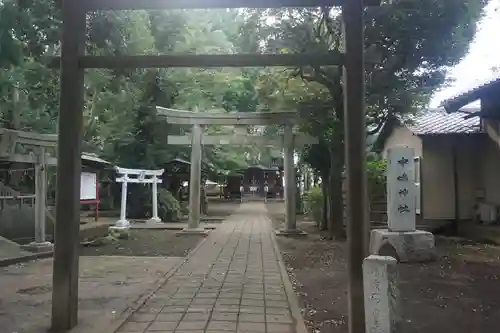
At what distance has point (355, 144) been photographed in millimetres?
5539

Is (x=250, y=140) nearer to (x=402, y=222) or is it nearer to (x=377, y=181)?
(x=377, y=181)

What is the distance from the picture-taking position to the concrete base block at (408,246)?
10258mm

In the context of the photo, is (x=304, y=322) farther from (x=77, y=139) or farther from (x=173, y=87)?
(x=173, y=87)

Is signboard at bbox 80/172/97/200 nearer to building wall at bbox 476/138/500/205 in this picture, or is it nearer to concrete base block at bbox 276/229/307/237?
concrete base block at bbox 276/229/307/237

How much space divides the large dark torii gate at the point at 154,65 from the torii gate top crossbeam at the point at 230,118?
414 inches

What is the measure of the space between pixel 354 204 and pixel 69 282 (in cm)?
333

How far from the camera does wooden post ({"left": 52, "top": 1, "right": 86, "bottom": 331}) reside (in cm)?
563

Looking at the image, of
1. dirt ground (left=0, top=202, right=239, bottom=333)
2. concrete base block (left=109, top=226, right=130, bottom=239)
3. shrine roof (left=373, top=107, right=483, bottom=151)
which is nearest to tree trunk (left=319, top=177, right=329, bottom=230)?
shrine roof (left=373, top=107, right=483, bottom=151)

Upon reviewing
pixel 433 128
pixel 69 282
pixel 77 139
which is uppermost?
pixel 433 128

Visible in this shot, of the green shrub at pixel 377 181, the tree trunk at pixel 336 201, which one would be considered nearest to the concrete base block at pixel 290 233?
the tree trunk at pixel 336 201

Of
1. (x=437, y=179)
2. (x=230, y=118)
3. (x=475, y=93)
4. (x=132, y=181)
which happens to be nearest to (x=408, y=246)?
A: (x=475, y=93)

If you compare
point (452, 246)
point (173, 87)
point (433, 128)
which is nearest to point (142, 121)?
point (173, 87)

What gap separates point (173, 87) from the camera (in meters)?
23.8

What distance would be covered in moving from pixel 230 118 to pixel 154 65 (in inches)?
453
